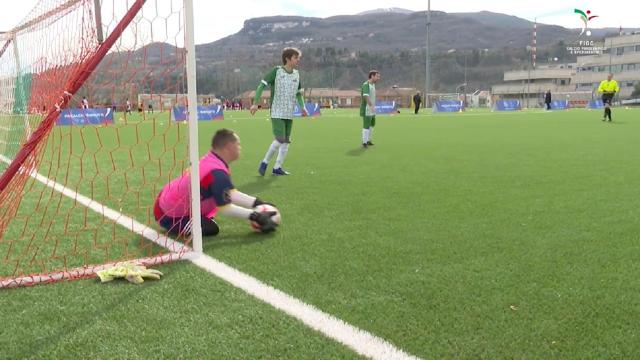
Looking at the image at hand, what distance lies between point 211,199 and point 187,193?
0.82 ft

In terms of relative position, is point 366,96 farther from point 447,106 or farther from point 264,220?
point 447,106

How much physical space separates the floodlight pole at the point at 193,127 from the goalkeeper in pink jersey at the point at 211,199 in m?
0.26

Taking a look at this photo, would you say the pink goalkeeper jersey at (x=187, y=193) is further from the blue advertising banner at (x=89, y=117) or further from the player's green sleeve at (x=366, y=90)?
the player's green sleeve at (x=366, y=90)

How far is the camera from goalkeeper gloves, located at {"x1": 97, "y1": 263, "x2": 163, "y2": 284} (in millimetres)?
3164

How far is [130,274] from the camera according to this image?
3.16 meters

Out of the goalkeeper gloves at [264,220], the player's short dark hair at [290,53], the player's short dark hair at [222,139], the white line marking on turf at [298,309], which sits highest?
the player's short dark hair at [290,53]

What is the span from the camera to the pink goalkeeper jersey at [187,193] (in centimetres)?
408

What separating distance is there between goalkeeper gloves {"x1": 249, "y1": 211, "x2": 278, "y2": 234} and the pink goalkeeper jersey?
35cm

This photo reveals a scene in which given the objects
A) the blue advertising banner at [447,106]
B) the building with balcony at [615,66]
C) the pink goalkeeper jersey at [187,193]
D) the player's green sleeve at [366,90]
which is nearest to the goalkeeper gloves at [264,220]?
the pink goalkeeper jersey at [187,193]

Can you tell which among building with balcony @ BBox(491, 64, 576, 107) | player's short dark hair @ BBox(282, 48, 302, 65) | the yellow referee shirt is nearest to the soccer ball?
player's short dark hair @ BBox(282, 48, 302, 65)

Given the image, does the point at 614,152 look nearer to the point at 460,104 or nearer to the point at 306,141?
the point at 306,141

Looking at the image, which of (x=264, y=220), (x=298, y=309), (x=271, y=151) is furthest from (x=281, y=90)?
(x=298, y=309)

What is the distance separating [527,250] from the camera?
3.66m

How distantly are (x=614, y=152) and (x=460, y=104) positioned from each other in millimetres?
31127
